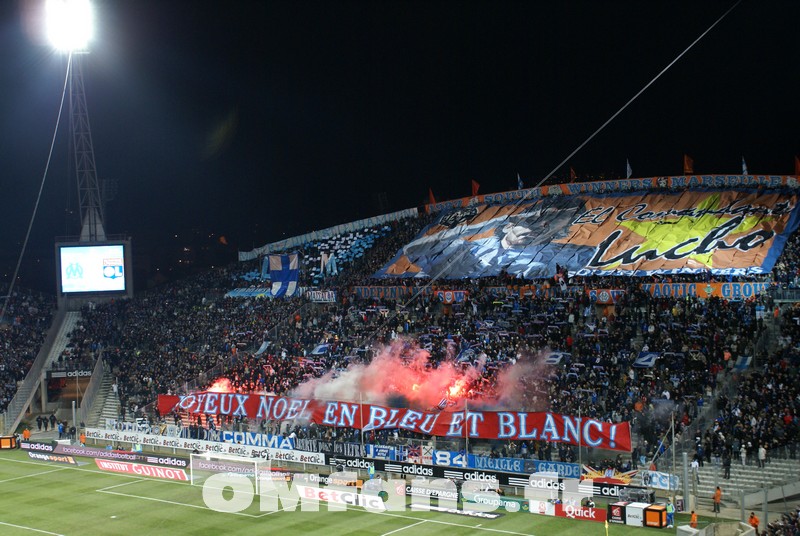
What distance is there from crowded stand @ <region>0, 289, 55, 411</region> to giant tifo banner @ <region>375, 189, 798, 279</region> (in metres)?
24.9

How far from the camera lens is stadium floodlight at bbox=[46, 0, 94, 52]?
52.7 meters

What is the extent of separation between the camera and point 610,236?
57062 mm

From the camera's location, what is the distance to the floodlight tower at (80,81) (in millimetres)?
52969

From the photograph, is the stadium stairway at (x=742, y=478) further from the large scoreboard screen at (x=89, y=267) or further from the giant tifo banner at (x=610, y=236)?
the large scoreboard screen at (x=89, y=267)

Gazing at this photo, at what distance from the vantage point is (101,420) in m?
51.4

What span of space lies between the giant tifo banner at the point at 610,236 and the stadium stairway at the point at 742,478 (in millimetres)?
18501

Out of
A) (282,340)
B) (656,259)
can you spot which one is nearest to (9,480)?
(282,340)

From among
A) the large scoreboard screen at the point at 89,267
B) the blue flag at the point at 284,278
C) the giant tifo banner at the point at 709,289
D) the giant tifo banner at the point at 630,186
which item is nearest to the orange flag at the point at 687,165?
the giant tifo banner at the point at 630,186

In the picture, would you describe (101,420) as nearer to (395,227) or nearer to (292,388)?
(292,388)

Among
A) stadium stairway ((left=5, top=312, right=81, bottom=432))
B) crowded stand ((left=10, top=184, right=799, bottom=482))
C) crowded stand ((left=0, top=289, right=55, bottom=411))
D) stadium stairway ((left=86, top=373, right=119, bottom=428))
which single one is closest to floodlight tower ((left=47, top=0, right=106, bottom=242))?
stadium stairway ((left=5, top=312, right=81, bottom=432))

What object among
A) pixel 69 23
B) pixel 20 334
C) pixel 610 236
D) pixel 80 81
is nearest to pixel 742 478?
pixel 610 236

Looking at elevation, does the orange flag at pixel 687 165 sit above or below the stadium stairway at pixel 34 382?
above

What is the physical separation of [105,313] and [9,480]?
76.7 ft

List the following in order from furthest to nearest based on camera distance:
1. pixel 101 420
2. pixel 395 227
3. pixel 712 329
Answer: pixel 395 227 < pixel 101 420 < pixel 712 329
